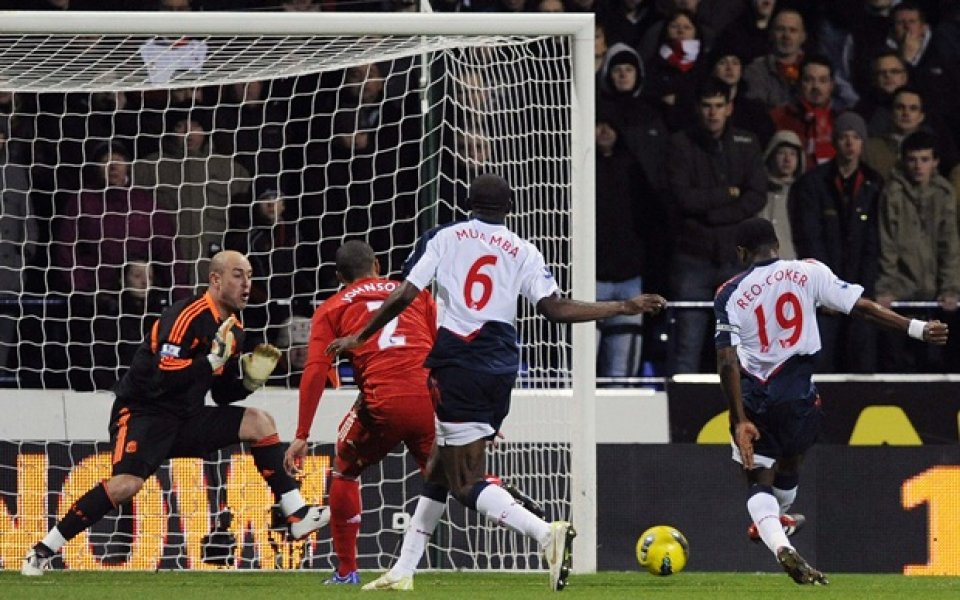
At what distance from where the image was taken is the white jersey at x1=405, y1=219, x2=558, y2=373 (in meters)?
8.25

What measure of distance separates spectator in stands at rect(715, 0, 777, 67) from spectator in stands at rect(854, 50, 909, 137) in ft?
2.71

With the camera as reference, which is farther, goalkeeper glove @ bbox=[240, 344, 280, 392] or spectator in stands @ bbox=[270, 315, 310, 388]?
spectator in stands @ bbox=[270, 315, 310, 388]

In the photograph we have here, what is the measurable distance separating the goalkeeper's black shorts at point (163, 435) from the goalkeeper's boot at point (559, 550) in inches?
105

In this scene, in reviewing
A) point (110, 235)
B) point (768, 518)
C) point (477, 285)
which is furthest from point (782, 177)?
point (477, 285)

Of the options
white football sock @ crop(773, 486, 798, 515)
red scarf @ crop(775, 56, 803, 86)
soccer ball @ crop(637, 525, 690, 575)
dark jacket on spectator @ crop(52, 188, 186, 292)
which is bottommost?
soccer ball @ crop(637, 525, 690, 575)

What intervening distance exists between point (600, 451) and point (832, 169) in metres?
2.93

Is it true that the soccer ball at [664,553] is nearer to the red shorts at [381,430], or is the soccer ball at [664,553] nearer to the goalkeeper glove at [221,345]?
the red shorts at [381,430]

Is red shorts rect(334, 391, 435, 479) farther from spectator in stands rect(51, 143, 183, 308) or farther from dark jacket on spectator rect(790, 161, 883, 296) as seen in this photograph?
dark jacket on spectator rect(790, 161, 883, 296)

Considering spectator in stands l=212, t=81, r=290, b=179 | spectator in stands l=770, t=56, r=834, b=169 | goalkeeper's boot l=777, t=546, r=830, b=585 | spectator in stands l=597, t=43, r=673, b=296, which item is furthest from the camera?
spectator in stands l=770, t=56, r=834, b=169

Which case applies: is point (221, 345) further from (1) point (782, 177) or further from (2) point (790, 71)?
(2) point (790, 71)

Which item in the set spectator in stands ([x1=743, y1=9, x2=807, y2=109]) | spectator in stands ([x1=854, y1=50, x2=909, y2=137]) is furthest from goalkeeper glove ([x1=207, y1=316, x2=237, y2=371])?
spectator in stands ([x1=854, y1=50, x2=909, y2=137])

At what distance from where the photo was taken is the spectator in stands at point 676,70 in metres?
13.2

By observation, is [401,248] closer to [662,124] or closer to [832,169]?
[662,124]

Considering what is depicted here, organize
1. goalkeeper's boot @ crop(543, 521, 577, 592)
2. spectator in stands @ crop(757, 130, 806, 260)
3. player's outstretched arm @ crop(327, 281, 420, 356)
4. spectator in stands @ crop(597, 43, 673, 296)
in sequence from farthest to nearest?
spectator in stands @ crop(757, 130, 806, 260), spectator in stands @ crop(597, 43, 673, 296), player's outstretched arm @ crop(327, 281, 420, 356), goalkeeper's boot @ crop(543, 521, 577, 592)
